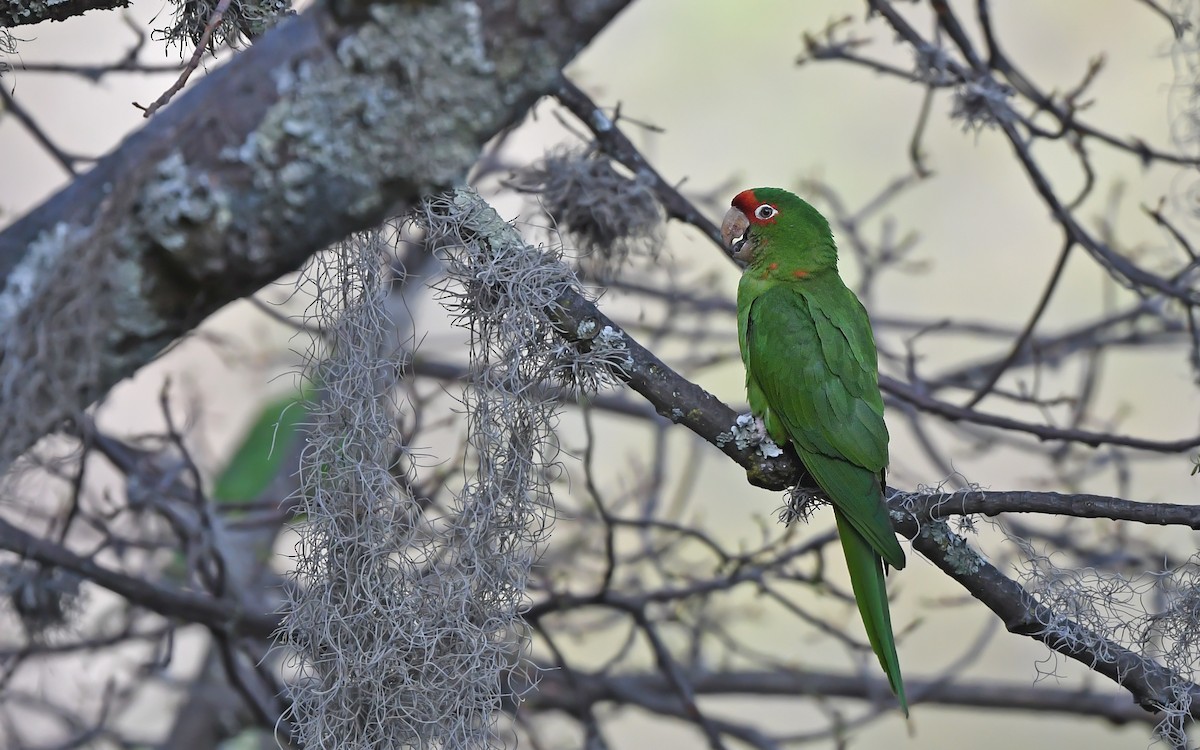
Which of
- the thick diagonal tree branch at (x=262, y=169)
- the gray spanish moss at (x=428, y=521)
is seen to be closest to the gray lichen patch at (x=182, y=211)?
the thick diagonal tree branch at (x=262, y=169)

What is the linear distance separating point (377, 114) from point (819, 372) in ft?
5.02

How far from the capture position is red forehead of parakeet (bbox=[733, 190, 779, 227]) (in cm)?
262

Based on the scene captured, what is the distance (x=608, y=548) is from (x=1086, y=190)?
1513 millimetres

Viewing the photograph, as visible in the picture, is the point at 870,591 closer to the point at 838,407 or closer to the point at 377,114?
the point at 838,407

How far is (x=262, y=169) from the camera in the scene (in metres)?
0.95

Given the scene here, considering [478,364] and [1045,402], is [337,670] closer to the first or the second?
[478,364]

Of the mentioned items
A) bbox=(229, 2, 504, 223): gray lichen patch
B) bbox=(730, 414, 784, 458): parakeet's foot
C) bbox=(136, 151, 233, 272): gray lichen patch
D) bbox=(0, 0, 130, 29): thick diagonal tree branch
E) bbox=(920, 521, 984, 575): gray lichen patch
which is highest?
bbox=(0, 0, 130, 29): thick diagonal tree branch

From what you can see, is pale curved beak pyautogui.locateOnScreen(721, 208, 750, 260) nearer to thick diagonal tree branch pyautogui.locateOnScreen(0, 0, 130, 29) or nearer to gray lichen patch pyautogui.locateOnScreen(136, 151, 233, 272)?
thick diagonal tree branch pyautogui.locateOnScreen(0, 0, 130, 29)

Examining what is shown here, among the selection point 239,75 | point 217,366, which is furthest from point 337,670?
point 217,366

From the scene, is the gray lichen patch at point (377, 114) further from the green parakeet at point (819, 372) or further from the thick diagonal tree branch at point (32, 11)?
the green parakeet at point (819, 372)

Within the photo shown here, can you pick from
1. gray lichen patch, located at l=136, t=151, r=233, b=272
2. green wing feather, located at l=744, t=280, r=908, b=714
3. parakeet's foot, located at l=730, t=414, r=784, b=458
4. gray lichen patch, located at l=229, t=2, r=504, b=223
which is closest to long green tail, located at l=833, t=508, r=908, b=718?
green wing feather, located at l=744, t=280, r=908, b=714

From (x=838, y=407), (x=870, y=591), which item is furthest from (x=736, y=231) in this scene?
(x=870, y=591)

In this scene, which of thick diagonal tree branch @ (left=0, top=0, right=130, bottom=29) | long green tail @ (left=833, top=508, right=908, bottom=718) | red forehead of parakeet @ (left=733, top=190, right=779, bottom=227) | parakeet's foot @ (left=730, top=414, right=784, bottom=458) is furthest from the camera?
red forehead of parakeet @ (left=733, top=190, right=779, bottom=227)

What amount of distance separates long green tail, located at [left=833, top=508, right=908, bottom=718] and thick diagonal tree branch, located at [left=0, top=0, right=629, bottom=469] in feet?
4.08
